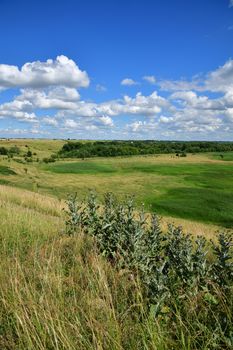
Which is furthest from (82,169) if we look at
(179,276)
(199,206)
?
(179,276)

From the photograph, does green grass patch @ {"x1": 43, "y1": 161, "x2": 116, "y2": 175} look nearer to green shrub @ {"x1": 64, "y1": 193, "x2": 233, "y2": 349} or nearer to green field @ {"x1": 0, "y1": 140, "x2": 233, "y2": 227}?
green field @ {"x1": 0, "y1": 140, "x2": 233, "y2": 227}

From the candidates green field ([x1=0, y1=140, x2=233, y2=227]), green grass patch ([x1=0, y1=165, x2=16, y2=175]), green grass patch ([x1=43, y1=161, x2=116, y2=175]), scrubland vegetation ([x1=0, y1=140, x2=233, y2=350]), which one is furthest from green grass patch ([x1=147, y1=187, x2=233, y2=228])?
green grass patch ([x1=43, y1=161, x2=116, y2=175])

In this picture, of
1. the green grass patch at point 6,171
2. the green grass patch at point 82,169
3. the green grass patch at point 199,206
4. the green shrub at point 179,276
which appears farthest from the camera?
the green grass patch at point 82,169

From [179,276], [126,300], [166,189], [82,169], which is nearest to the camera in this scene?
[126,300]

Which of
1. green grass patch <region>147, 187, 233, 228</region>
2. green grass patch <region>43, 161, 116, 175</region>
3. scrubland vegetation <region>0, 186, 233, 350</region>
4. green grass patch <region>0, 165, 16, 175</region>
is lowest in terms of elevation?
green grass patch <region>147, 187, 233, 228</region>

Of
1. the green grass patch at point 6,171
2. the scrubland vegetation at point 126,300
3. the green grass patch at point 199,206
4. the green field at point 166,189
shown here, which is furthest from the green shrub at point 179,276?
the green grass patch at point 6,171

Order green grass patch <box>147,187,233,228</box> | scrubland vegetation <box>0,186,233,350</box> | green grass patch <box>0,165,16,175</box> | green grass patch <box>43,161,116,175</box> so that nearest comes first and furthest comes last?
1. scrubland vegetation <box>0,186,233,350</box>
2. green grass patch <box>147,187,233,228</box>
3. green grass patch <box>0,165,16,175</box>
4. green grass patch <box>43,161,116,175</box>

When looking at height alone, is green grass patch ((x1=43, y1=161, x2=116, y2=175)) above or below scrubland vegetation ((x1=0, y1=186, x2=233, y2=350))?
below

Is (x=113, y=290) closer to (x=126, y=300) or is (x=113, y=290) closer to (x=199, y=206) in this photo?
(x=126, y=300)

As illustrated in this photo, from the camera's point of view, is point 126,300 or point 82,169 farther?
point 82,169

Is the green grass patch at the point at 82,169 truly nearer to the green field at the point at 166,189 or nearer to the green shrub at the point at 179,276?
the green field at the point at 166,189

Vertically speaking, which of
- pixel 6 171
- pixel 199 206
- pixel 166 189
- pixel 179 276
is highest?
pixel 179 276

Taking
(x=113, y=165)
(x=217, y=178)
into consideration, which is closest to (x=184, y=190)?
(x=217, y=178)

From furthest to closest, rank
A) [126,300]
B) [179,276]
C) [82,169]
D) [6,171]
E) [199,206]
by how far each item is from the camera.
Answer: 1. [82,169]
2. [6,171]
3. [199,206]
4. [179,276]
5. [126,300]
